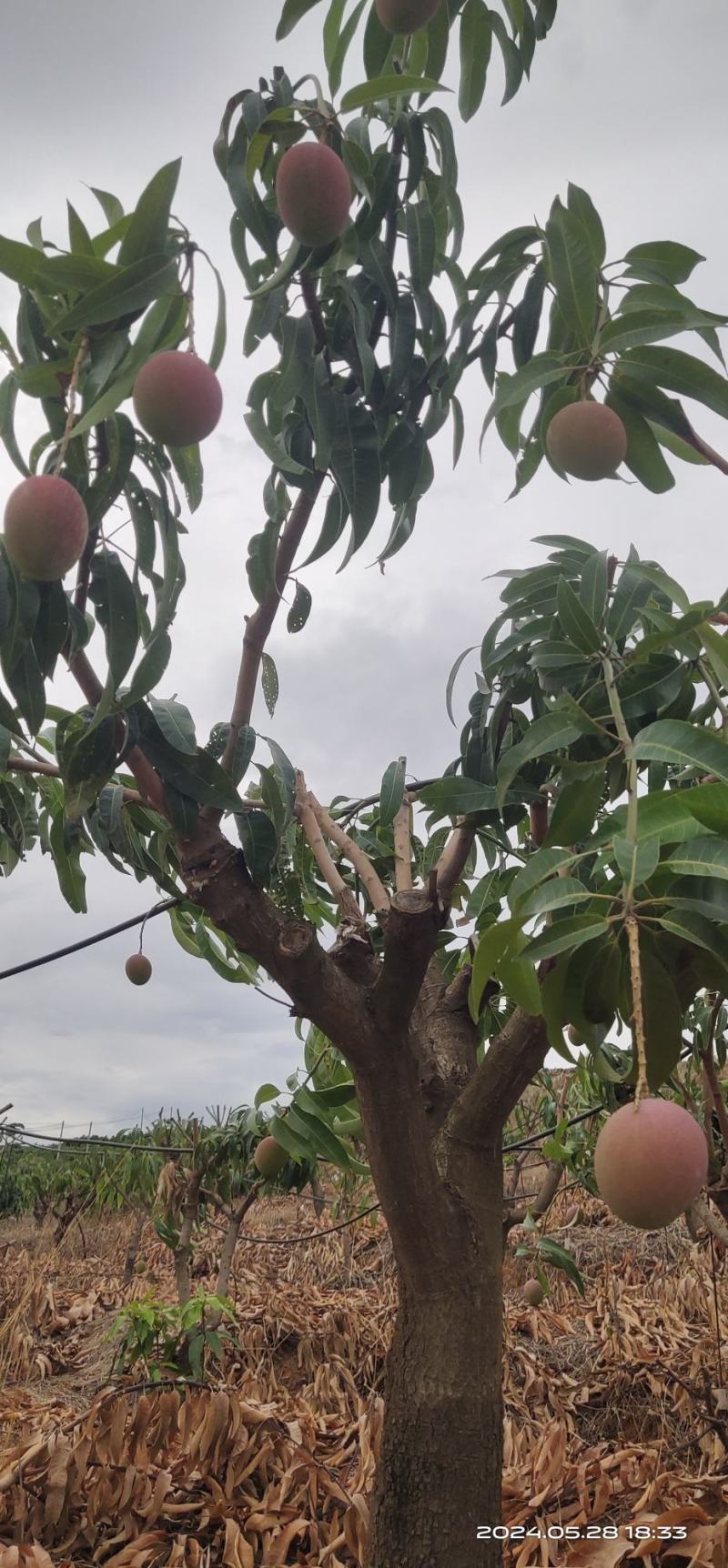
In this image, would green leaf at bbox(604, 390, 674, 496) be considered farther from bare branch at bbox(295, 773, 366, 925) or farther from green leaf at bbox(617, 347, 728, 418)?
bare branch at bbox(295, 773, 366, 925)

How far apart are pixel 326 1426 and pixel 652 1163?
9.60ft

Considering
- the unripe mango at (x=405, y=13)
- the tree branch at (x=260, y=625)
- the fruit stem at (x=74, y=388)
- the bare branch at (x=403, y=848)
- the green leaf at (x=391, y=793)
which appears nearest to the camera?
the fruit stem at (x=74, y=388)

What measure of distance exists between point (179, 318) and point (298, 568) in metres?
0.43

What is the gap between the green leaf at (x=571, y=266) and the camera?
1234 mm

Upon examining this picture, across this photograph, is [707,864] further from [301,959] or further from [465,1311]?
[465,1311]

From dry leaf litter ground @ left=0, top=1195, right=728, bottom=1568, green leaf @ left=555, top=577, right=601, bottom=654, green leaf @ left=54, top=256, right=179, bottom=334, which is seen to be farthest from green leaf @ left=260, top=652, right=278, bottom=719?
dry leaf litter ground @ left=0, top=1195, right=728, bottom=1568

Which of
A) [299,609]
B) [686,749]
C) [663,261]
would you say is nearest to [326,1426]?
[299,609]

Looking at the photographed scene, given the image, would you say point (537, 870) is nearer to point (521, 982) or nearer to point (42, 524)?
point (521, 982)

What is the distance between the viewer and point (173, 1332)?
12.7ft

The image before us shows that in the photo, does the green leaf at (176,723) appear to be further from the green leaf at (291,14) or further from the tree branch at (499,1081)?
the green leaf at (291,14)

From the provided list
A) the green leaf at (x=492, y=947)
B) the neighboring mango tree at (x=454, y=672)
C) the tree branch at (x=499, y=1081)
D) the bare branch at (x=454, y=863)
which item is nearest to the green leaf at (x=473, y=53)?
the neighboring mango tree at (x=454, y=672)

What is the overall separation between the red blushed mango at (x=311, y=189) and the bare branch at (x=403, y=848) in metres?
1.13

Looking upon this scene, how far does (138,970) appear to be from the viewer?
9.45 feet

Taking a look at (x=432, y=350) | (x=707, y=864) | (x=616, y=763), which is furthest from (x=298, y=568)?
(x=707, y=864)
